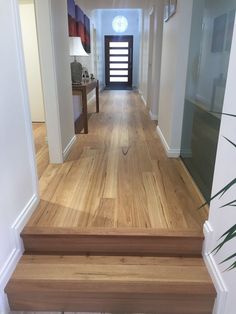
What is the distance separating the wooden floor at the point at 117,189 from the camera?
1841 mm

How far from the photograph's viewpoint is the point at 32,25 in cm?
412

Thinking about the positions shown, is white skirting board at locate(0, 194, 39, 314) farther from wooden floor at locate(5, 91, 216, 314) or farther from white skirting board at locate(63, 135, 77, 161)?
white skirting board at locate(63, 135, 77, 161)

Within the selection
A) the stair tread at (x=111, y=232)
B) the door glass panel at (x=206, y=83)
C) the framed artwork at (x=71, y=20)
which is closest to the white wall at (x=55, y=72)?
the stair tread at (x=111, y=232)

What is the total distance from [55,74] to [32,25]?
213 centimetres

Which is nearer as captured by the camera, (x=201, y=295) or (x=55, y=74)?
(x=201, y=295)

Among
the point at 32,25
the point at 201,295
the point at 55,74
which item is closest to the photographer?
the point at 201,295

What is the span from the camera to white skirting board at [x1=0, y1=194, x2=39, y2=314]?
145 centimetres

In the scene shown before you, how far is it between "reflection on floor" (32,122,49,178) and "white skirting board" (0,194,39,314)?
0.77 metres

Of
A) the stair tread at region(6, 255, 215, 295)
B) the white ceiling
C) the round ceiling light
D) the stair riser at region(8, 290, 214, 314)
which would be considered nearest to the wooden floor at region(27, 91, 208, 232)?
the stair tread at region(6, 255, 215, 295)

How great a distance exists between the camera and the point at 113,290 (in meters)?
1.50

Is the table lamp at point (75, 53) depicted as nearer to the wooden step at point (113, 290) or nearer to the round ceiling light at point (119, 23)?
the wooden step at point (113, 290)

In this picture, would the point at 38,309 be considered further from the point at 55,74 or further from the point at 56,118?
the point at 55,74

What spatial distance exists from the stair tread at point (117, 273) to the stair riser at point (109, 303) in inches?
2.0

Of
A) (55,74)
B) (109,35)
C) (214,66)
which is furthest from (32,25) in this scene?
(109,35)
